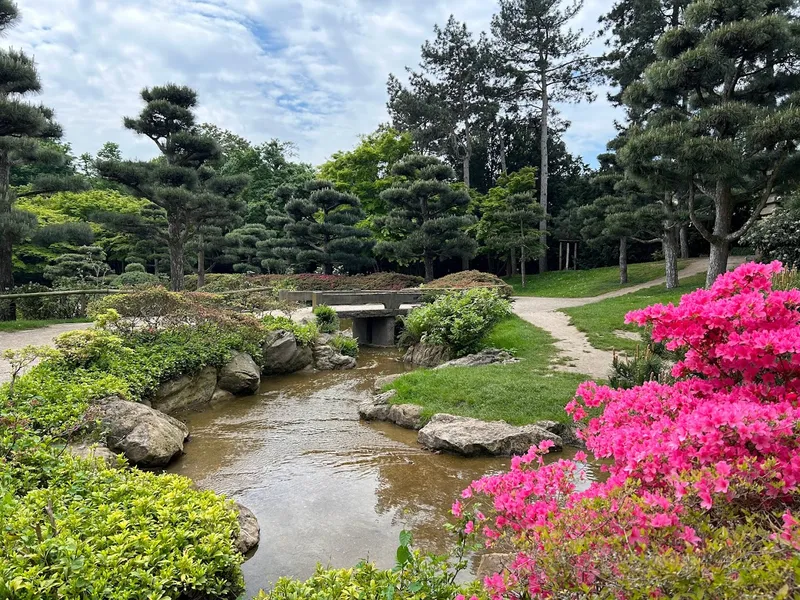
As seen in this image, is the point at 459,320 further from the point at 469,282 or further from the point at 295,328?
the point at 469,282

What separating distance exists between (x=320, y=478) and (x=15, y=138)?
39.9ft

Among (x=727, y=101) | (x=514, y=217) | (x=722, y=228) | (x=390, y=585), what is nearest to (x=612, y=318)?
(x=722, y=228)

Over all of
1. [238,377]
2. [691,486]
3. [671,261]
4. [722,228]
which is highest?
[722,228]

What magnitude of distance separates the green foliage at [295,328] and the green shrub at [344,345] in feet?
1.91

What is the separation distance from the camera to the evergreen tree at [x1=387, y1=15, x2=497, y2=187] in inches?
989

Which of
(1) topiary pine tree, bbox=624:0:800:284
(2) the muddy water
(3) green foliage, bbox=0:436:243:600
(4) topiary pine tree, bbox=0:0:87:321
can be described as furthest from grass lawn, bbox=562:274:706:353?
(4) topiary pine tree, bbox=0:0:87:321

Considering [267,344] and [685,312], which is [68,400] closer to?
[267,344]

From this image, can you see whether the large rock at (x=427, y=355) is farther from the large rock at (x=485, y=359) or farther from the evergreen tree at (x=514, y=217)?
the evergreen tree at (x=514, y=217)

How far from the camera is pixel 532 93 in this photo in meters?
25.1

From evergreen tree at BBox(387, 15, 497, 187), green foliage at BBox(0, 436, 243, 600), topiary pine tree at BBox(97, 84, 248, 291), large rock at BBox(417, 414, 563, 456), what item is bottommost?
large rock at BBox(417, 414, 563, 456)

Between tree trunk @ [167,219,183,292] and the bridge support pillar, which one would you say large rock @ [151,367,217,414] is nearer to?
the bridge support pillar

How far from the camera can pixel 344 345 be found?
10234 mm

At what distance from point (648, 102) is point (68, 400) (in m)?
12.5

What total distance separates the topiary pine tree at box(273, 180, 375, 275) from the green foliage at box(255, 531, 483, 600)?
18.8 m
